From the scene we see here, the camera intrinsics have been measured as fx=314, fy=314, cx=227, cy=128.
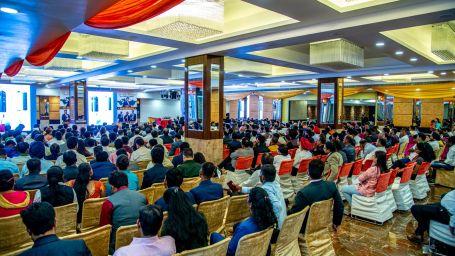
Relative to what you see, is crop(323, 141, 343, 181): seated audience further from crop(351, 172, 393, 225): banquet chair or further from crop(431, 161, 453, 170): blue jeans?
crop(431, 161, 453, 170): blue jeans

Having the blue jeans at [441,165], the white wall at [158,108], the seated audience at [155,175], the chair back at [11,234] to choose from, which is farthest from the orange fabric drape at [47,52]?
the white wall at [158,108]

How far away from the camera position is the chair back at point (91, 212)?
3324 millimetres

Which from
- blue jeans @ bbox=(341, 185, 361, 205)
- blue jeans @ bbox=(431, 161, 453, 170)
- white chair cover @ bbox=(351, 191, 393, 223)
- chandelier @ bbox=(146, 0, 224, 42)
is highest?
chandelier @ bbox=(146, 0, 224, 42)

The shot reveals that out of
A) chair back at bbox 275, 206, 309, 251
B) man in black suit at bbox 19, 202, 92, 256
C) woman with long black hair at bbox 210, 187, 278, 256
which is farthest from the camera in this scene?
chair back at bbox 275, 206, 309, 251

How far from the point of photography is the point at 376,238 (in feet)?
15.0

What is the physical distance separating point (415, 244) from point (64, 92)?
2106cm

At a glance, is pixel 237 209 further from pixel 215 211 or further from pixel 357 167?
pixel 357 167

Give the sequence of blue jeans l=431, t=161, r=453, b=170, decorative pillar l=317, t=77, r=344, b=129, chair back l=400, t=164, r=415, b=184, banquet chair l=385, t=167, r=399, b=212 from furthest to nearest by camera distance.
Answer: decorative pillar l=317, t=77, r=344, b=129
blue jeans l=431, t=161, r=453, b=170
chair back l=400, t=164, r=415, b=184
banquet chair l=385, t=167, r=399, b=212

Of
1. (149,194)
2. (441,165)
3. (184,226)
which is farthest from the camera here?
(441,165)

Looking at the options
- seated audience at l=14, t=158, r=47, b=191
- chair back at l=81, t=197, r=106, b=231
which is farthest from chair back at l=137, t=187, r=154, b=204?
seated audience at l=14, t=158, r=47, b=191

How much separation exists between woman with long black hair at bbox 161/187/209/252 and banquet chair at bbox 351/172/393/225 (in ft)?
12.3

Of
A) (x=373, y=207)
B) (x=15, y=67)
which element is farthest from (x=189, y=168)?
(x=15, y=67)

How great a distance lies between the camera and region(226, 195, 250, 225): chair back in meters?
3.60

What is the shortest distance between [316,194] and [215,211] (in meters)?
1.15
